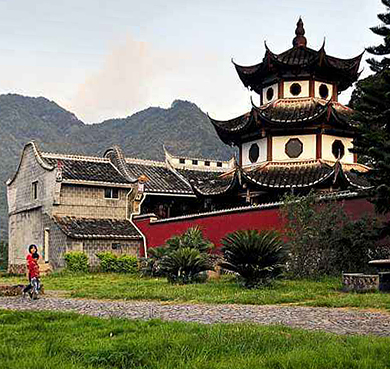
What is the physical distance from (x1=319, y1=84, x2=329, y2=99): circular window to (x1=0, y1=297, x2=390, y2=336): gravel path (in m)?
18.7

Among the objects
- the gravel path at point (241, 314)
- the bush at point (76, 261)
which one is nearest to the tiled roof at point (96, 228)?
the bush at point (76, 261)

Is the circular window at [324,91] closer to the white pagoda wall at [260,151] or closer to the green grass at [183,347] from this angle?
the white pagoda wall at [260,151]

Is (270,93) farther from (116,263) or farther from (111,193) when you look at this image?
(116,263)

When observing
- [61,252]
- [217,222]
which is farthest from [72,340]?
[61,252]

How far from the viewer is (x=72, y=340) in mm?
7051

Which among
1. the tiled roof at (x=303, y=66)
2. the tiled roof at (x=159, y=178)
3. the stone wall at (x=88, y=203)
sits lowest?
the stone wall at (x=88, y=203)

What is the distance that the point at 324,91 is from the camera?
94.4 feet

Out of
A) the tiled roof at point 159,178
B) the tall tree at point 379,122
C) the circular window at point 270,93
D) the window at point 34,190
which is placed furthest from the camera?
the tiled roof at point 159,178

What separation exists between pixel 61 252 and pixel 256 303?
16831mm

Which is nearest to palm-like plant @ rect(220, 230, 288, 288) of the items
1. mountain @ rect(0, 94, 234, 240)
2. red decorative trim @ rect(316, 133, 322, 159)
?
red decorative trim @ rect(316, 133, 322, 159)

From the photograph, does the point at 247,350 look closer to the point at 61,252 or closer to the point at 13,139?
the point at 61,252

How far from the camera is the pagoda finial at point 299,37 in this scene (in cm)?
3002

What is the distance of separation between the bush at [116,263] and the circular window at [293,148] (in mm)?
8344

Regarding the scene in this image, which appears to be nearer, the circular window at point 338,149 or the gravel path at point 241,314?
the gravel path at point 241,314
